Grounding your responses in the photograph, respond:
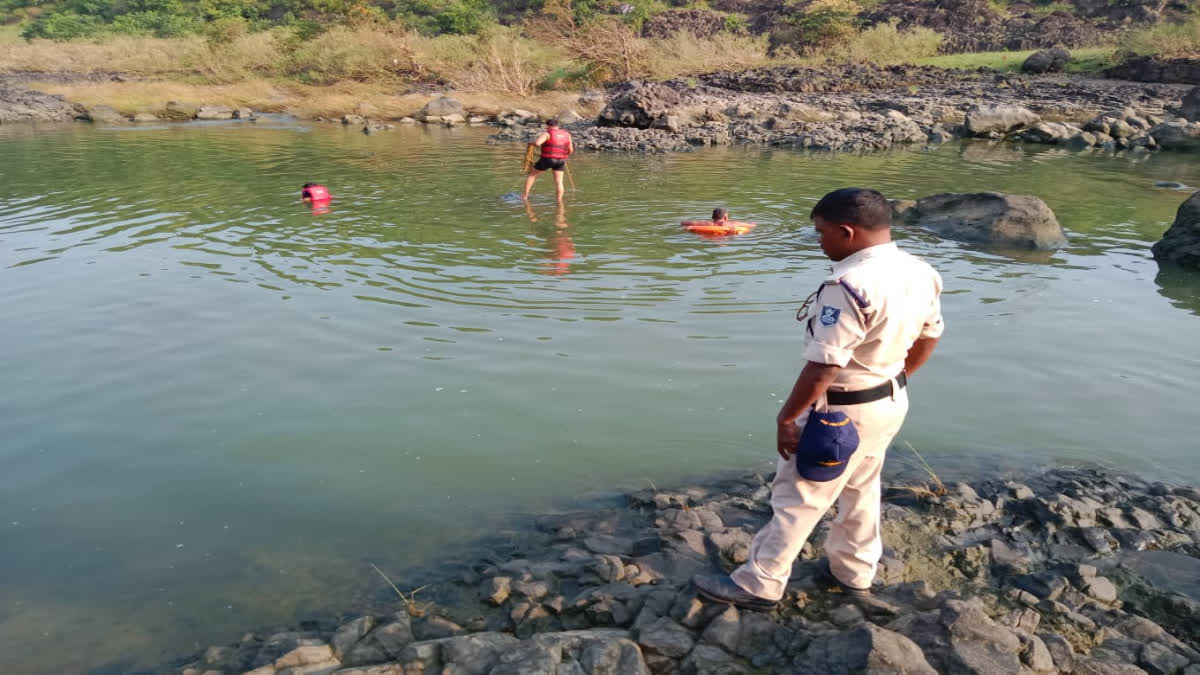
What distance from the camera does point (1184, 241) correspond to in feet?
35.7

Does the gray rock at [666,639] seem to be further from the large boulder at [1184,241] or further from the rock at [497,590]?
the large boulder at [1184,241]

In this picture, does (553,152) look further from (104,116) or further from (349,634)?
(104,116)

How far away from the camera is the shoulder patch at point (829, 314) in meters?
3.00

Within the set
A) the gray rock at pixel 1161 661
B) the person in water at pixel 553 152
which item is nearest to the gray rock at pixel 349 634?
the gray rock at pixel 1161 661

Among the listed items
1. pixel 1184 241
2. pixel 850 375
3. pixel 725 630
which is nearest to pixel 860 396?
pixel 850 375

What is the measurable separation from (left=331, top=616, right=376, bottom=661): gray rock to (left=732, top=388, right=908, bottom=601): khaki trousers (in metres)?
1.79

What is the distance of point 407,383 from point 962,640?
192 inches

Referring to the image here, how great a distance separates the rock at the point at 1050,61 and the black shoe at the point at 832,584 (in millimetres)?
37036

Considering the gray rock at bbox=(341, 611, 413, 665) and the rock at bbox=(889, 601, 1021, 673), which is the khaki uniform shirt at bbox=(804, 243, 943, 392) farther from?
the gray rock at bbox=(341, 611, 413, 665)

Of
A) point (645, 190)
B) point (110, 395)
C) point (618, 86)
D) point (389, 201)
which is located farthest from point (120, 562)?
point (618, 86)

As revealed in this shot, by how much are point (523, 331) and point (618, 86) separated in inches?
1175

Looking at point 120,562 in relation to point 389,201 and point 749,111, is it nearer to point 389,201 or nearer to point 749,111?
point 389,201

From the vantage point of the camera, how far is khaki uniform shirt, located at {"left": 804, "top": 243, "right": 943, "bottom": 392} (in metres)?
2.99

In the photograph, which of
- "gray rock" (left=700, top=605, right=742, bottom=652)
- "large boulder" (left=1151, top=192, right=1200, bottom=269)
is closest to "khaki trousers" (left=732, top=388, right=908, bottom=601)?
"gray rock" (left=700, top=605, right=742, bottom=652)
